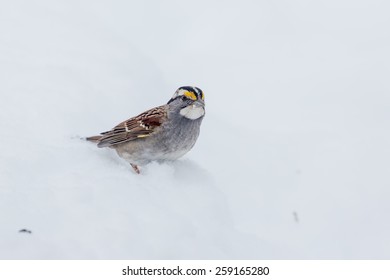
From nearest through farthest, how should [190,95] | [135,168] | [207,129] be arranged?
[135,168] < [190,95] < [207,129]

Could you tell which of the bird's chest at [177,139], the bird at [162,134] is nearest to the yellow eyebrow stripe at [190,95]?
the bird at [162,134]

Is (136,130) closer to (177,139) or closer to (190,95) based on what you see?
(177,139)

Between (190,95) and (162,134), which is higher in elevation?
(190,95)

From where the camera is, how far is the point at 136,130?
6578 millimetres

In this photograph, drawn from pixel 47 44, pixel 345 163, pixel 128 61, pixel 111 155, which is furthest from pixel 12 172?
pixel 345 163

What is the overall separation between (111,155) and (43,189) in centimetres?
179

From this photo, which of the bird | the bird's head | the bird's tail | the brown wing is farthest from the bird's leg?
the bird's head

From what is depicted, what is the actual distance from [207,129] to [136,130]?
3.29 meters

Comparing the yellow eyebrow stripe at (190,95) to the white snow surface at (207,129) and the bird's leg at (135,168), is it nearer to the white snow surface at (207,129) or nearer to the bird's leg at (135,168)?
the white snow surface at (207,129)

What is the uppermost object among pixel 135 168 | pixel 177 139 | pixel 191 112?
pixel 191 112

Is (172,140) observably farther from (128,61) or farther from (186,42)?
(186,42)

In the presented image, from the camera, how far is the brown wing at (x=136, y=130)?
655 cm

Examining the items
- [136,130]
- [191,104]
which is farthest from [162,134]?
[191,104]

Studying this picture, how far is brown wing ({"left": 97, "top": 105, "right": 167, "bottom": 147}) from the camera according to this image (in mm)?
6555
